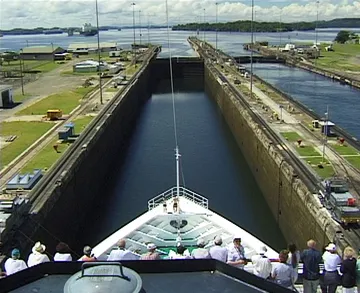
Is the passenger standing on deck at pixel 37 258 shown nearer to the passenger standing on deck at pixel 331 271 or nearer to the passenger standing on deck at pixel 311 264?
the passenger standing on deck at pixel 311 264

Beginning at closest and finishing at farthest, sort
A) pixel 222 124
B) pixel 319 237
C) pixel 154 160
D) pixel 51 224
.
→ pixel 319 237, pixel 51 224, pixel 154 160, pixel 222 124

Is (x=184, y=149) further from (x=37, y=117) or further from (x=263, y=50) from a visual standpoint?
(x=263, y=50)

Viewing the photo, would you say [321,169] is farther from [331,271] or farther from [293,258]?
[293,258]

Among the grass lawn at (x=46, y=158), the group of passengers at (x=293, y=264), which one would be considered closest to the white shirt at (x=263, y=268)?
the group of passengers at (x=293, y=264)

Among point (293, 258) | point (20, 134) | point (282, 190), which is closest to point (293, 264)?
point (293, 258)

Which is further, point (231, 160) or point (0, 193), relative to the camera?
point (231, 160)

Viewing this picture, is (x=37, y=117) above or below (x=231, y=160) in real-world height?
above

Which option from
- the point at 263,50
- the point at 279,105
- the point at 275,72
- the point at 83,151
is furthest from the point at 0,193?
the point at 263,50
